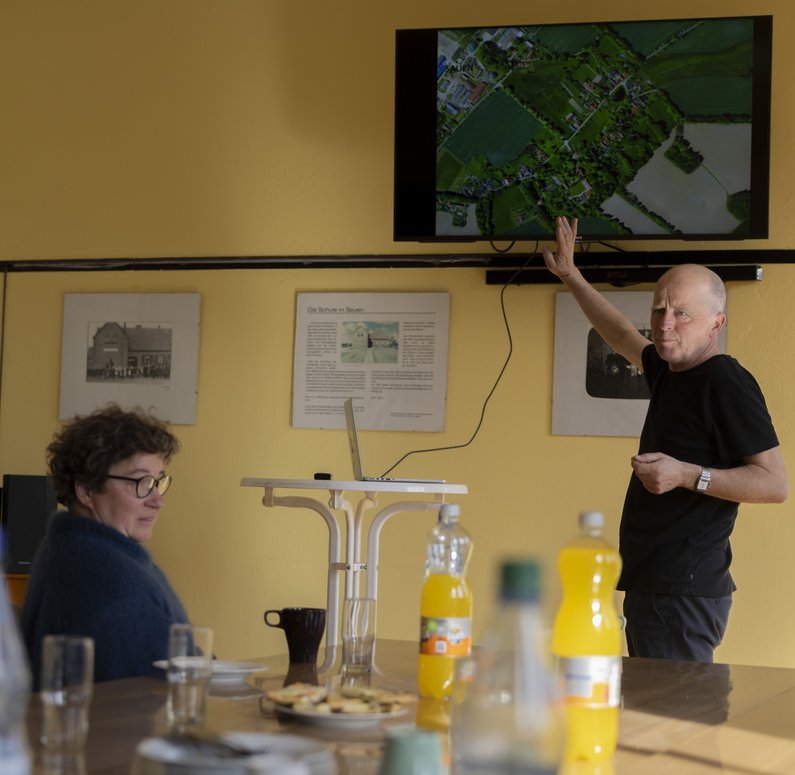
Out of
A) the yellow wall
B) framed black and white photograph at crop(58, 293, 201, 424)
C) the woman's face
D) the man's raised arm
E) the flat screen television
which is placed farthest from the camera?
framed black and white photograph at crop(58, 293, 201, 424)

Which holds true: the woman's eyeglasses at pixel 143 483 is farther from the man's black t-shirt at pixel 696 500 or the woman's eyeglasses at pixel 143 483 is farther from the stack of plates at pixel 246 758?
the man's black t-shirt at pixel 696 500

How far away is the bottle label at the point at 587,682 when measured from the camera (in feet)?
4.04

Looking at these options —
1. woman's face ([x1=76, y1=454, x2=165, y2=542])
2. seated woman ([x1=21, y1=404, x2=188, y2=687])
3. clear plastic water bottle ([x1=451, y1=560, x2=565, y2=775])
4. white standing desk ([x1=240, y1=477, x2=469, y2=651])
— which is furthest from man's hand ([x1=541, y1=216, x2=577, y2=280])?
clear plastic water bottle ([x1=451, y1=560, x2=565, y2=775])

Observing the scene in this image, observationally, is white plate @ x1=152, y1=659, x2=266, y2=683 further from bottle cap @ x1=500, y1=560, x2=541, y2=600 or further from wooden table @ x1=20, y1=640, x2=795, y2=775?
bottle cap @ x1=500, y1=560, x2=541, y2=600

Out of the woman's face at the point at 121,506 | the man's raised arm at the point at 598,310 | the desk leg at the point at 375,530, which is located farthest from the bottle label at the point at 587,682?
the desk leg at the point at 375,530

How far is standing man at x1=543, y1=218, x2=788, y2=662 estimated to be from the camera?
284 cm

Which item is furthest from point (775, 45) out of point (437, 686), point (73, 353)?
point (437, 686)

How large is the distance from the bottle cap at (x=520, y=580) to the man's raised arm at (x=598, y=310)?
107 inches

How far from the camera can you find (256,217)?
495 centimetres

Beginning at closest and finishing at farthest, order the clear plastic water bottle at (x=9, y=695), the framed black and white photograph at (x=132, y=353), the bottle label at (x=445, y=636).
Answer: the clear plastic water bottle at (x=9, y=695) < the bottle label at (x=445, y=636) < the framed black and white photograph at (x=132, y=353)

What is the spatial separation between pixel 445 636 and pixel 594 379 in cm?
293

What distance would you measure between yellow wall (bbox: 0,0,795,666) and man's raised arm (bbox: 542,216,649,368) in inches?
25.9

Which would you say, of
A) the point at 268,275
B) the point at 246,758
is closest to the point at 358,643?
the point at 246,758

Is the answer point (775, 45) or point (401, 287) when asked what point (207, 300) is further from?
point (775, 45)
